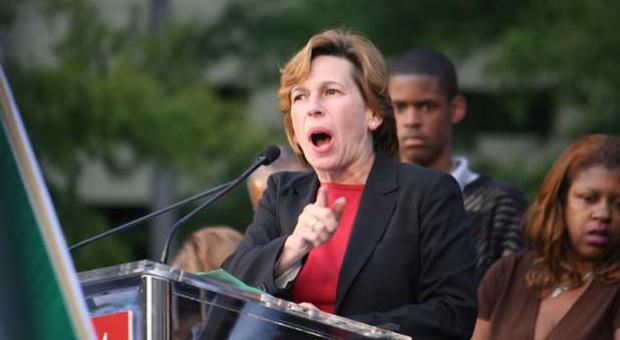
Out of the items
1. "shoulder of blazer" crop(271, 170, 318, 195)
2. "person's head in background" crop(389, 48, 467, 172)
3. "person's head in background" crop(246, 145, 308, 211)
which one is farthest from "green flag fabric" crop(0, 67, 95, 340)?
"person's head in background" crop(246, 145, 308, 211)

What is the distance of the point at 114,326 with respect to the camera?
363cm

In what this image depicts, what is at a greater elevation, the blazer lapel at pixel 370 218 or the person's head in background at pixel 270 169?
the person's head in background at pixel 270 169

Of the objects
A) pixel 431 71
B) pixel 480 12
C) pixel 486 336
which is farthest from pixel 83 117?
pixel 486 336

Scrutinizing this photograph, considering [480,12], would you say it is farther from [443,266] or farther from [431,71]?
[443,266]

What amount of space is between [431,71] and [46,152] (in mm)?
9931

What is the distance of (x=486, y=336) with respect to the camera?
529 cm

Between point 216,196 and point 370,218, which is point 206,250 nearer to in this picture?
point 216,196

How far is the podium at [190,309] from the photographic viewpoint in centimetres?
352

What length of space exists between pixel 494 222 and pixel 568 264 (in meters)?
0.89

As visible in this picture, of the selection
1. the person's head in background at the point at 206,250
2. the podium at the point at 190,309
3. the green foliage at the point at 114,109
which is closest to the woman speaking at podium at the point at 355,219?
the podium at the point at 190,309

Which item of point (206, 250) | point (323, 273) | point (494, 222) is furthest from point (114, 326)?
point (494, 222)

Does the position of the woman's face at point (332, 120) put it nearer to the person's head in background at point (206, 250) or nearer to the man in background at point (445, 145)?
the man in background at point (445, 145)

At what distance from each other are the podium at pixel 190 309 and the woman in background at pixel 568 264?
1680mm

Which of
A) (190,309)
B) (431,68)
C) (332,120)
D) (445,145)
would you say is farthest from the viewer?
(431,68)
